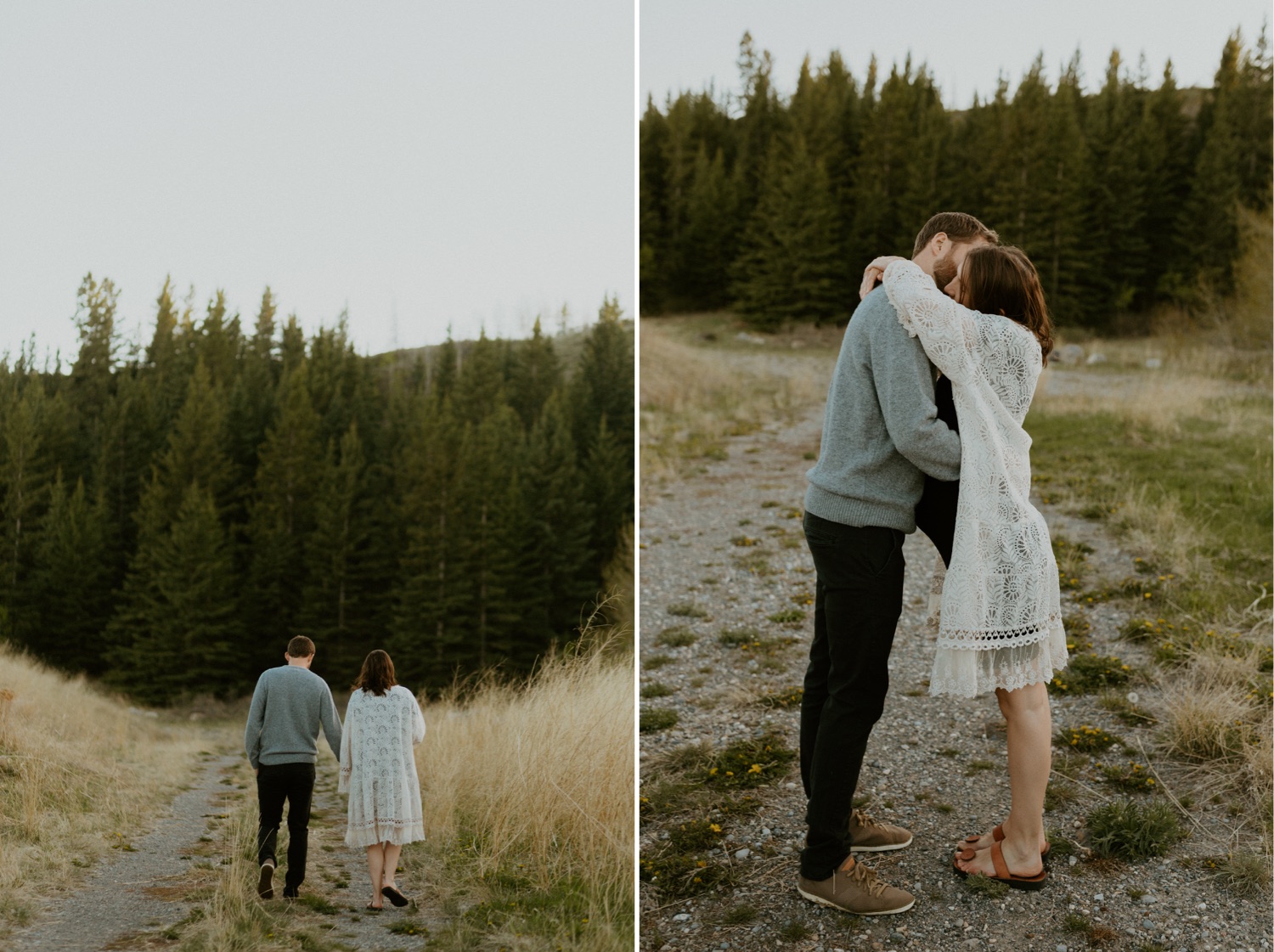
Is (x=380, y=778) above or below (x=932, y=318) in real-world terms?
below

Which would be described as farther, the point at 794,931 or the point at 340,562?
the point at 340,562

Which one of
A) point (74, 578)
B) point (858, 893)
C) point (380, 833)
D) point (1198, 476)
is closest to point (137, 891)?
point (380, 833)

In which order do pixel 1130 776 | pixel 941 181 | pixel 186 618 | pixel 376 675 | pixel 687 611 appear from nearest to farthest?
1. pixel 376 675
2. pixel 186 618
3. pixel 1130 776
4. pixel 687 611
5. pixel 941 181

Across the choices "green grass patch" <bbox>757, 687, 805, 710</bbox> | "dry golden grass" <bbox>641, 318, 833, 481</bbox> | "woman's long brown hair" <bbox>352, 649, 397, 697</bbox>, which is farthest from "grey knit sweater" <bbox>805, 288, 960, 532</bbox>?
"dry golden grass" <bbox>641, 318, 833, 481</bbox>

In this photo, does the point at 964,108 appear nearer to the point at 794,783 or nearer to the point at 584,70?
the point at 584,70

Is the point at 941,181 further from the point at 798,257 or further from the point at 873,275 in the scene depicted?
the point at 873,275

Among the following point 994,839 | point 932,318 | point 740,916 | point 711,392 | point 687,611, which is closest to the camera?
point 932,318

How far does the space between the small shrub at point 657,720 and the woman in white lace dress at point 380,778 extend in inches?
34.9

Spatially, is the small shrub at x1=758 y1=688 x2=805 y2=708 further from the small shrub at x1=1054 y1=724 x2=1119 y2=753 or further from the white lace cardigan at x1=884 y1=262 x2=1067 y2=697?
the white lace cardigan at x1=884 y1=262 x2=1067 y2=697

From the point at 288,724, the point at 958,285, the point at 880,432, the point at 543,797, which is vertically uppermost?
the point at 958,285

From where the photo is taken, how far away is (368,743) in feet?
7.89

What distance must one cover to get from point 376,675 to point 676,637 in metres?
1.74

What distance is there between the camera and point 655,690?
342 cm

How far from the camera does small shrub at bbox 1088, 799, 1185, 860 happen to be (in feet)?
7.68
